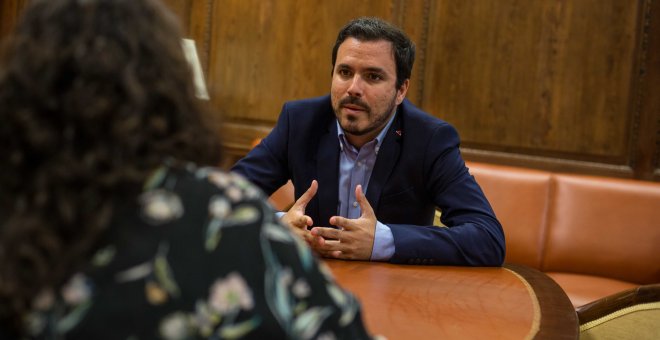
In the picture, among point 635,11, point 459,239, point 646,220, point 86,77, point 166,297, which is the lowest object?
point 646,220

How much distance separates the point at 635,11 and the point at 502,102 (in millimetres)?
859

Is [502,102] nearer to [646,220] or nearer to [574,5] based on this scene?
[574,5]

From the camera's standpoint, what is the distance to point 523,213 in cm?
348

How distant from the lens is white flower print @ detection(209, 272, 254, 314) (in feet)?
2.43

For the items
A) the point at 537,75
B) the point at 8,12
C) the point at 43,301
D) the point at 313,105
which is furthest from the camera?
the point at 8,12

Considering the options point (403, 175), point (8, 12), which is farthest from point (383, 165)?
point (8, 12)

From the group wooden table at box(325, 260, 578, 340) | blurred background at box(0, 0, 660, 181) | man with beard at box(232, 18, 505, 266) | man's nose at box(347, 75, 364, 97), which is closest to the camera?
wooden table at box(325, 260, 578, 340)

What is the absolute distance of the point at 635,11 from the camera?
12.9 feet

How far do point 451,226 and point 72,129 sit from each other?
157cm

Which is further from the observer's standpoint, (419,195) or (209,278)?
(419,195)

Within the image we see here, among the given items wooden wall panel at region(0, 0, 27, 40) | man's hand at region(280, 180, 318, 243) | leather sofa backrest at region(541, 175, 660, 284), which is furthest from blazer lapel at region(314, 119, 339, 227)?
wooden wall panel at region(0, 0, 27, 40)

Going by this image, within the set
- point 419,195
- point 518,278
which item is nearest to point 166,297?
point 518,278

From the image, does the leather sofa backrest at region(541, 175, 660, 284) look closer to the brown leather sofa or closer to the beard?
the brown leather sofa

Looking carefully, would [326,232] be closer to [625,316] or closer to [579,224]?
[625,316]
